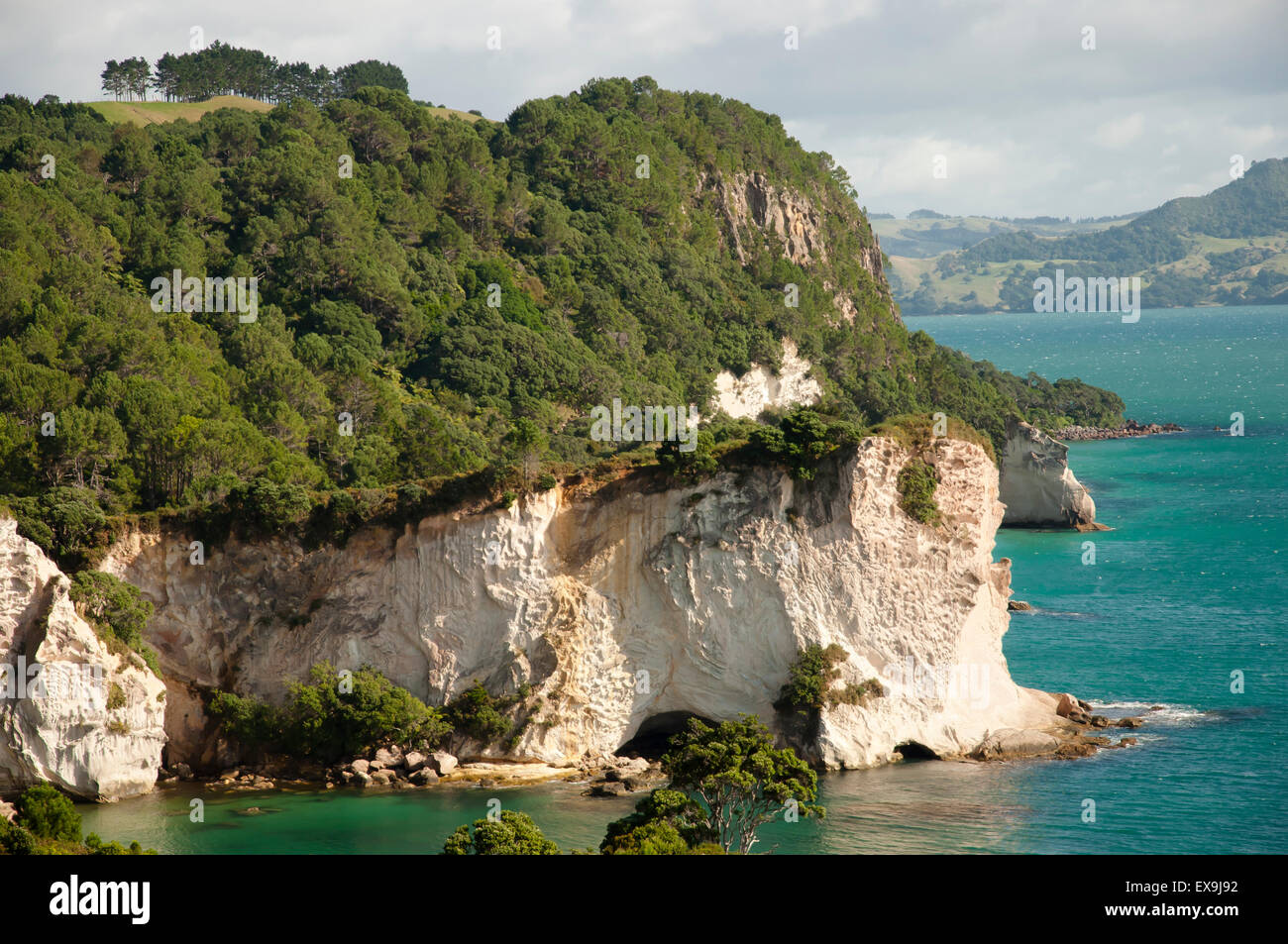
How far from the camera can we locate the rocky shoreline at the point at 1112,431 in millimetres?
129000

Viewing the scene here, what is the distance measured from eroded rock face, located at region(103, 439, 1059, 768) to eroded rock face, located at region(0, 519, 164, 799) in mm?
3124

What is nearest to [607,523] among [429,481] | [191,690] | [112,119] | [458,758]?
[429,481]

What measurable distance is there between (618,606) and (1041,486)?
2042 inches

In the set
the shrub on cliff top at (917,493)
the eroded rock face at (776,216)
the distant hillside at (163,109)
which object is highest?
the distant hillside at (163,109)

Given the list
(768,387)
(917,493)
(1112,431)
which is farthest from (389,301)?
(1112,431)

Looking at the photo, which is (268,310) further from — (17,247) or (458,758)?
(458,758)

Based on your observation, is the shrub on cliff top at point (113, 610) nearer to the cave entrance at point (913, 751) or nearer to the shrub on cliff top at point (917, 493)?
the cave entrance at point (913, 751)

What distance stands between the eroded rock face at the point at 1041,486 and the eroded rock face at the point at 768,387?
589 inches

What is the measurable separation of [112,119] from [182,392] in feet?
207

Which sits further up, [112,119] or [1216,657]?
[112,119]

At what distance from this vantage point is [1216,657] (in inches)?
2224

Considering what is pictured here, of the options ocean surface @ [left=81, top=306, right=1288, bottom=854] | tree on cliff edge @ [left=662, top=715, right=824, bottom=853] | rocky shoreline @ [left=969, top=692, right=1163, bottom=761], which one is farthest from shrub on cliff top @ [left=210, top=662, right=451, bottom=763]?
rocky shoreline @ [left=969, top=692, right=1163, bottom=761]

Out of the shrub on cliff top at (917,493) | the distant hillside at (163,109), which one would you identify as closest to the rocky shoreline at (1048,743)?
the shrub on cliff top at (917,493)

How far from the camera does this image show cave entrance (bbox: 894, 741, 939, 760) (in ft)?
149
